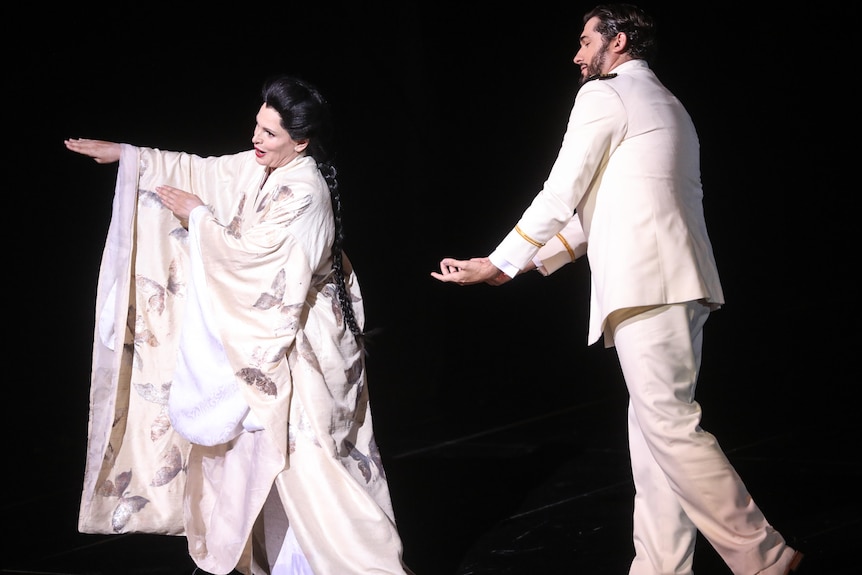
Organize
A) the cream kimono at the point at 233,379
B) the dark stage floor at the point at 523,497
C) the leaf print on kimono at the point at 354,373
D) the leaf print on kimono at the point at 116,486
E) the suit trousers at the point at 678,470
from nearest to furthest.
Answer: the suit trousers at the point at 678,470 → the cream kimono at the point at 233,379 → the leaf print on kimono at the point at 354,373 → the leaf print on kimono at the point at 116,486 → the dark stage floor at the point at 523,497

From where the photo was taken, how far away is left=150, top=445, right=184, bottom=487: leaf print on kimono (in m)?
2.44

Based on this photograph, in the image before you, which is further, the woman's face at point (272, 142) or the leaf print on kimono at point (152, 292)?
the leaf print on kimono at point (152, 292)

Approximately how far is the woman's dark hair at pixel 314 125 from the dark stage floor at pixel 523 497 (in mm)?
713

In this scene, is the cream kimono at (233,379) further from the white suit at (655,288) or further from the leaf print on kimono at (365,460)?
the white suit at (655,288)

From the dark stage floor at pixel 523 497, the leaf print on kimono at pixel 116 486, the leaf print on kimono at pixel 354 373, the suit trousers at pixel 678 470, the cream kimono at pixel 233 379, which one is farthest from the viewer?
the dark stage floor at pixel 523 497

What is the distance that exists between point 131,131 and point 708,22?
7.56ft

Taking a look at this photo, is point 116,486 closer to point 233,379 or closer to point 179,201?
point 233,379

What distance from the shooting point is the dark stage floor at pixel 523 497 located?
2.54 meters

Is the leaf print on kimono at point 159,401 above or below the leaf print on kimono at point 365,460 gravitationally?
above

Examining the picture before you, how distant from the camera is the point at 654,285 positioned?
81.8 inches

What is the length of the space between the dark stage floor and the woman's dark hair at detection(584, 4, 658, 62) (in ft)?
3.94

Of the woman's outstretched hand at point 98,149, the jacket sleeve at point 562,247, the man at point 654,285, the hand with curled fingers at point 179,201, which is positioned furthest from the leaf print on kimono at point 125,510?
the jacket sleeve at point 562,247

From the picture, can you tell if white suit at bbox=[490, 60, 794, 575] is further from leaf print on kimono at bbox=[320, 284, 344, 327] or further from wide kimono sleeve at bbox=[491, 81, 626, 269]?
leaf print on kimono at bbox=[320, 284, 344, 327]

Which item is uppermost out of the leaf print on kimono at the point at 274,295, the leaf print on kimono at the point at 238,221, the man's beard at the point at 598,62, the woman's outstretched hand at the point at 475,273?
the man's beard at the point at 598,62
